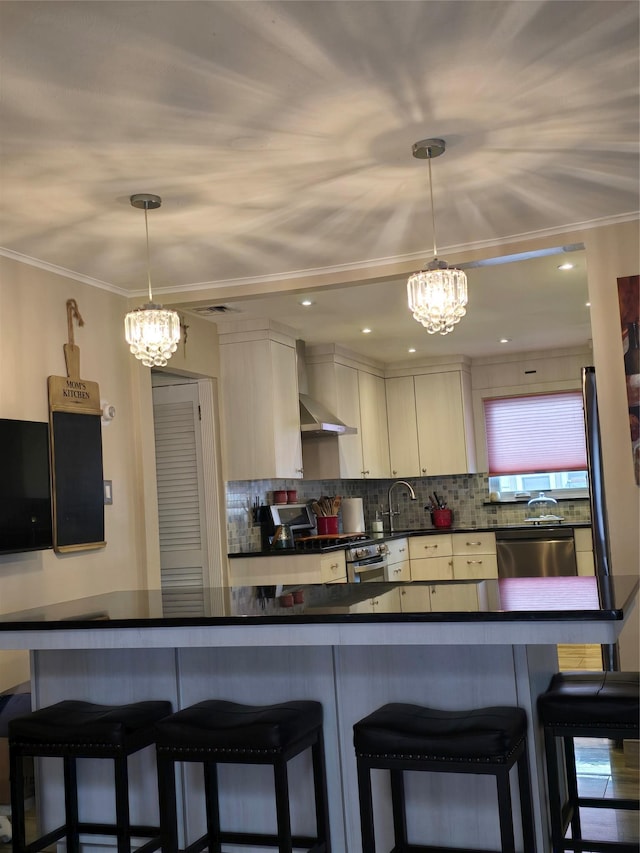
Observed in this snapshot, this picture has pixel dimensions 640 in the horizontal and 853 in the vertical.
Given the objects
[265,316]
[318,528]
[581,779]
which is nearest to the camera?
[581,779]

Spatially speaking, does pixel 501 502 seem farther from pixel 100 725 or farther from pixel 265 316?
pixel 100 725

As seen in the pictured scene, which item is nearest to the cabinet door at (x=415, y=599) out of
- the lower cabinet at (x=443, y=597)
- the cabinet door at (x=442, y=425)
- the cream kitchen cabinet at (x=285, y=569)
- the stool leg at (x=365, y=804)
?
the lower cabinet at (x=443, y=597)

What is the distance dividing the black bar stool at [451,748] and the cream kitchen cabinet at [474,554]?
5.61 m

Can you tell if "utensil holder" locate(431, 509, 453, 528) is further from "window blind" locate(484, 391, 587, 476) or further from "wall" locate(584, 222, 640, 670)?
"wall" locate(584, 222, 640, 670)

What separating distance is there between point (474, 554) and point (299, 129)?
5687 millimetres

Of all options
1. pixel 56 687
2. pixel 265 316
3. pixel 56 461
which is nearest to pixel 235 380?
pixel 265 316

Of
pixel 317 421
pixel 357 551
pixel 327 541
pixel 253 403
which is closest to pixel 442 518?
pixel 357 551

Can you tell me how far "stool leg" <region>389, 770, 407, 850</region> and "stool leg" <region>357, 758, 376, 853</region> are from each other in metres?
0.23

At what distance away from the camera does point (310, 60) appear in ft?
8.59

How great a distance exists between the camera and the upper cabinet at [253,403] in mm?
6059

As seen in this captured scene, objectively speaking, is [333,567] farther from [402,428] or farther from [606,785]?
[606,785]

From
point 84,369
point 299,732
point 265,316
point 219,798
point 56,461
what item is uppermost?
point 265,316

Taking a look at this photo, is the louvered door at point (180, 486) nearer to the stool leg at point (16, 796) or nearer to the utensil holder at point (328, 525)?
the utensil holder at point (328, 525)

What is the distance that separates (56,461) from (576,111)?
2.83m
